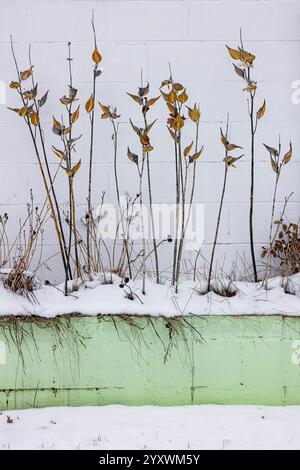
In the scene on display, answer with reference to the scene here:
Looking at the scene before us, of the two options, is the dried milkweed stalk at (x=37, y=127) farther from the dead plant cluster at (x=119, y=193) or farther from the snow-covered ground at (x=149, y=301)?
the snow-covered ground at (x=149, y=301)

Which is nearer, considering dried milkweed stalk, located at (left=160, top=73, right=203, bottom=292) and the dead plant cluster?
dried milkweed stalk, located at (left=160, top=73, right=203, bottom=292)

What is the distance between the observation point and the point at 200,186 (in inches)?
154

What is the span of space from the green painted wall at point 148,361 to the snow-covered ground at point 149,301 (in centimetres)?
5

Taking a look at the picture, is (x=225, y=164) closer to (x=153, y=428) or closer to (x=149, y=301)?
(x=149, y=301)

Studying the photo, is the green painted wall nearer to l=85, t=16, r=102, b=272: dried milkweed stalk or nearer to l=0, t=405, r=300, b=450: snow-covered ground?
l=0, t=405, r=300, b=450: snow-covered ground

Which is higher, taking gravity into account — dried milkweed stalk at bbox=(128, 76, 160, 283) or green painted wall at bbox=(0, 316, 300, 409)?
dried milkweed stalk at bbox=(128, 76, 160, 283)

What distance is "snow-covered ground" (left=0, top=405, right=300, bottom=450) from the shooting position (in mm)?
2973

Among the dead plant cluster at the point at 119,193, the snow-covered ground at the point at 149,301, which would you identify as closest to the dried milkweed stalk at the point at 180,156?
the dead plant cluster at the point at 119,193

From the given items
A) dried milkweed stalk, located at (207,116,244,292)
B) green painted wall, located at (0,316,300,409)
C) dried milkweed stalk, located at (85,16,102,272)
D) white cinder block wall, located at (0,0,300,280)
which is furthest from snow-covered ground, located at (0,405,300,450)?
white cinder block wall, located at (0,0,300,280)

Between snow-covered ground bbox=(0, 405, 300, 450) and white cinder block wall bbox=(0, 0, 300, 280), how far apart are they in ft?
3.00

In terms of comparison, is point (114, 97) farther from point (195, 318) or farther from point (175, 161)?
point (195, 318)
